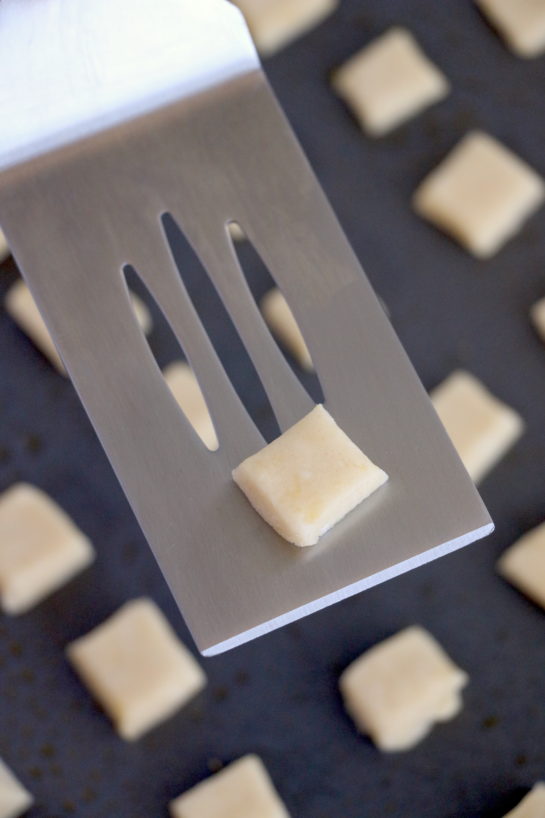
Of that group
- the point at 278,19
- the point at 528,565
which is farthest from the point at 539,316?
the point at 278,19

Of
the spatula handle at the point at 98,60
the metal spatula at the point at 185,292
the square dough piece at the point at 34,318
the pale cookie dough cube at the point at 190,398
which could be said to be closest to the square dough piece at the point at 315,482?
the metal spatula at the point at 185,292

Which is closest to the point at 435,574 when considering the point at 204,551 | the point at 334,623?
the point at 334,623

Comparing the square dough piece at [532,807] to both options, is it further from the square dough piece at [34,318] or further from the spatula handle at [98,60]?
the spatula handle at [98,60]

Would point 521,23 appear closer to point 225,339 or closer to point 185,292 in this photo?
point 225,339

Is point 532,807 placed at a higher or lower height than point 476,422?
lower

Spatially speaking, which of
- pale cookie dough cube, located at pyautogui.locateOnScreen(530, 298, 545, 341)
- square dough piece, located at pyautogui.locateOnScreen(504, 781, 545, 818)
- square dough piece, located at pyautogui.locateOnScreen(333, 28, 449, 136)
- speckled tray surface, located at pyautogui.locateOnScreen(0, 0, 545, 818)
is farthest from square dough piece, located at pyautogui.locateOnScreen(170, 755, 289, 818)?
square dough piece, located at pyautogui.locateOnScreen(333, 28, 449, 136)

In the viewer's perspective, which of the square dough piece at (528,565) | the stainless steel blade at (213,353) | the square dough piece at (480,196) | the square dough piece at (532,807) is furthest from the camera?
the square dough piece at (480,196)
